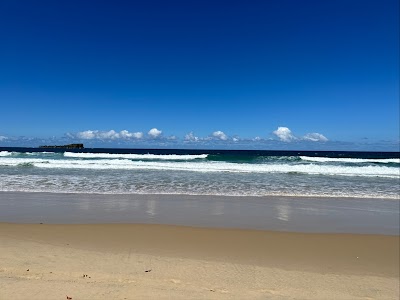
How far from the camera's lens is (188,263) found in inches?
177

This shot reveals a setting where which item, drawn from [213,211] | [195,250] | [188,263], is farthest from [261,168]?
[188,263]

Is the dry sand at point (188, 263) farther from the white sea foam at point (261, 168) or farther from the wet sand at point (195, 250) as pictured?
the white sea foam at point (261, 168)

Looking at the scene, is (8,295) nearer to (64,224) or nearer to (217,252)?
(217,252)

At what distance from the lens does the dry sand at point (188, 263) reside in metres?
3.47

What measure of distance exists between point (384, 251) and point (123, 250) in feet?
15.7

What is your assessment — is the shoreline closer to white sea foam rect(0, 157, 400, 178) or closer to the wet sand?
the wet sand

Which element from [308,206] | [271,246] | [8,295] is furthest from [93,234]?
[308,206]

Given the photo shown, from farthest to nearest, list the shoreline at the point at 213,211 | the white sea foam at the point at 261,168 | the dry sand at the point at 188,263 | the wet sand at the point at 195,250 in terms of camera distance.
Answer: the white sea foam at the point at 261,168
the shoreline at the point at 213,211
the wet sand at the point at 195,250
the dry sand at the point at 188,263

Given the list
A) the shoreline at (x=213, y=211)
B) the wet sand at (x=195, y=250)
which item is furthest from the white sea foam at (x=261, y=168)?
the wet sand at (x=195, y=250)

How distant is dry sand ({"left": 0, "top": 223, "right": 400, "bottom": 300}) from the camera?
11.4ft

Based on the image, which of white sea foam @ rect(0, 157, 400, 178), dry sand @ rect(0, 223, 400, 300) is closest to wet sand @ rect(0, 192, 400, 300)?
dry sand @ rect(0, 223, 400, 300)

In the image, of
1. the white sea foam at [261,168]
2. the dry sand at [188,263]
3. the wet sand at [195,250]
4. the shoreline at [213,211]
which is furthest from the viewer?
the white sea foam at [261,168]

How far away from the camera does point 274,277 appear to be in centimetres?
412

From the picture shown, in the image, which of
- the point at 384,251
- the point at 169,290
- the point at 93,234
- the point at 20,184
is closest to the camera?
the point at 169,290
